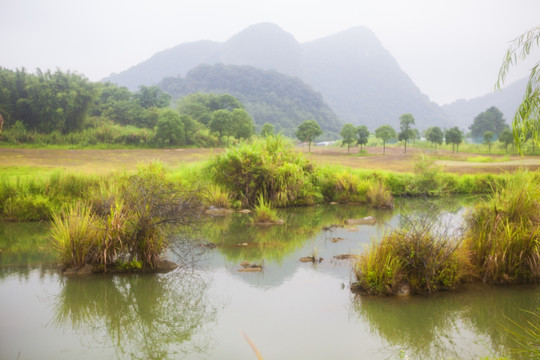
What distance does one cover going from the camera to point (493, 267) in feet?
19.4

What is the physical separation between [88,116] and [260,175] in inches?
733

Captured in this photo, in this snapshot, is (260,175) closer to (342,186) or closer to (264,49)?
(342,186)

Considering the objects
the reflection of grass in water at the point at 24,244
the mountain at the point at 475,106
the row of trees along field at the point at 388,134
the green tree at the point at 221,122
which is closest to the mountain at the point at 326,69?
the mountain at the point at 475,106

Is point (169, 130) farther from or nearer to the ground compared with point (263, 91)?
nearer to the ground

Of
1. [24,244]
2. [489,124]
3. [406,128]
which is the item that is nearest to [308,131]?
[406,128]

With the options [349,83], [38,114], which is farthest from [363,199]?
[349,83]

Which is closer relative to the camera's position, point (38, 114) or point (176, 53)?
point (38, 114)

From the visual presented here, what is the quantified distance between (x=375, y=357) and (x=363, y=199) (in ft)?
32.3

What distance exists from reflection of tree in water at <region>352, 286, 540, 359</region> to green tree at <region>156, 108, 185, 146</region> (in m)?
24.0

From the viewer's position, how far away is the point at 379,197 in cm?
1291

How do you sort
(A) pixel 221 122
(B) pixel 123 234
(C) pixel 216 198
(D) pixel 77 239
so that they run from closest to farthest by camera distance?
1. (D) pixel 77 239
2. (B) pixel 123 234
3. (C) pixel 216 198
4. (A) pixel 221 122

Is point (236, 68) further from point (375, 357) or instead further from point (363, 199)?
point (375, 357)

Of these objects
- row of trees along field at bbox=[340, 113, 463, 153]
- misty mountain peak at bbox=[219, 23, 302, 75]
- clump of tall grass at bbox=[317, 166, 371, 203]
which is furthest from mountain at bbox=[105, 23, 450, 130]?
clump of tall grass at bbox=[317, 166, 371, 203]

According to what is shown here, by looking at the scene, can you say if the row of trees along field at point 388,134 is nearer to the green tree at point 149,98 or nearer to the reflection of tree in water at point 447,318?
the green tree at point 149,98
